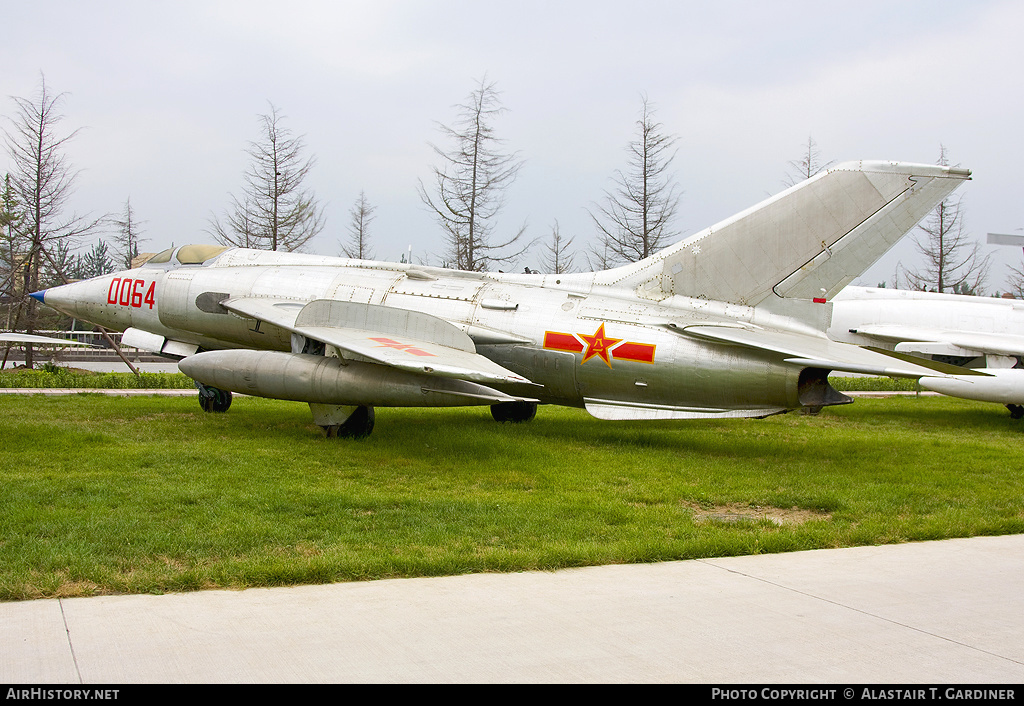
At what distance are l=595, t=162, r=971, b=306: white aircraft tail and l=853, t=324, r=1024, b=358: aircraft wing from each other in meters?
7.20

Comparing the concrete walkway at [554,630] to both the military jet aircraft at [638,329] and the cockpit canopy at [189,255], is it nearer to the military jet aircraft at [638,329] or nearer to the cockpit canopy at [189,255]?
the military jet aircraft at [638,329]

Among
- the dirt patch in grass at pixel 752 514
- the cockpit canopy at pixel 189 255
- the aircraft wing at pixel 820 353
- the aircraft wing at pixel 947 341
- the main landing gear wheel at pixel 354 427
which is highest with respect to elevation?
the cockpit canopy at pixel 189 255

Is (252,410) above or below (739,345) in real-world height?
below

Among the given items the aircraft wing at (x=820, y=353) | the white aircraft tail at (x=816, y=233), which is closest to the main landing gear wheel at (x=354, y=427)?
the aircraft wing at (x=820, y=353)

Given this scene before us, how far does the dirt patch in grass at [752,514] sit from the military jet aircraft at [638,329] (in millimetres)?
2186

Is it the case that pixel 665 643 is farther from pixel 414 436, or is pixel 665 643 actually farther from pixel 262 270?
pixel 262 270

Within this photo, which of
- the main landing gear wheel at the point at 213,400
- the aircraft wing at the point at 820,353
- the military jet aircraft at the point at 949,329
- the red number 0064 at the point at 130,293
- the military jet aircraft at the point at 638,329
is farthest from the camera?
the military jet aircraft at the point at 949,329

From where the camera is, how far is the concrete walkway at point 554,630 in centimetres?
365

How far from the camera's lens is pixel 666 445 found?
12.0 metres

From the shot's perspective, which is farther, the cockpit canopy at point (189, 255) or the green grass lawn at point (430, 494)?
the cockpit canopy at point (189, 255)

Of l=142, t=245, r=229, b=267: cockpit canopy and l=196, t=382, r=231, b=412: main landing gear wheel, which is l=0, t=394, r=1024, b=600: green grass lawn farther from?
l=142, t=245, r=229, b=267: cockpit canopy

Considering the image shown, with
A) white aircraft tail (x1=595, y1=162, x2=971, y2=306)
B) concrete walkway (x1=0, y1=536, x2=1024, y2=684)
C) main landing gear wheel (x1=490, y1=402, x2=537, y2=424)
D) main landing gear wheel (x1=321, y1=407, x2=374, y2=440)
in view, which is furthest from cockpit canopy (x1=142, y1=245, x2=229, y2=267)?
concrete walkway (x1=0, y1=536, x2=1024, y2=684)

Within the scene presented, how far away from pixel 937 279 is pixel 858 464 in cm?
2546
